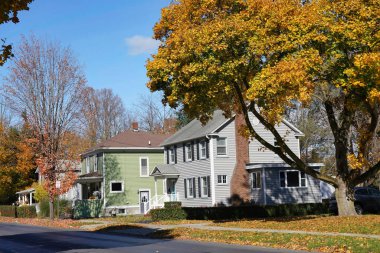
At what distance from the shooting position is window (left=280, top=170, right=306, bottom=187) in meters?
43.7

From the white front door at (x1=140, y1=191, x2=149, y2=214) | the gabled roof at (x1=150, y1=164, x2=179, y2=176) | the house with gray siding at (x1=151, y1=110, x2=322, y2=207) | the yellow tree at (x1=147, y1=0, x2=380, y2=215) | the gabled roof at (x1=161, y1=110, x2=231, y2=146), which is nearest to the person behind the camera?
the yellow tree at (x1=147, y1=0, x2=380, y2=215)

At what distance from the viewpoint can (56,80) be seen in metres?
43.1

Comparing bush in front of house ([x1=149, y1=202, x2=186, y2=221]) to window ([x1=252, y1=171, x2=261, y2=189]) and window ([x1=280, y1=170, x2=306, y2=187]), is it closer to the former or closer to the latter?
window ([x1=252, y1=171, x2=261, y2=189])

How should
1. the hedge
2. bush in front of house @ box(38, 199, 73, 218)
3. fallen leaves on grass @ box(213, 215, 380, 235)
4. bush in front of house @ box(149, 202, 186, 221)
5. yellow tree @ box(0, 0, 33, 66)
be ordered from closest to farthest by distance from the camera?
yellow tree @ box(0, 0, 33, 66) < fallen leaves on grass @ box(213, 215, 380, 235) < the hedge < bush in front of house @ box(149, 202, 186, 221) < bush in front of house @ box(38, 199, 73, 218)

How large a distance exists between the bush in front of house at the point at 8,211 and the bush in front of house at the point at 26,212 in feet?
3.25

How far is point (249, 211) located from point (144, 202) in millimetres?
16806

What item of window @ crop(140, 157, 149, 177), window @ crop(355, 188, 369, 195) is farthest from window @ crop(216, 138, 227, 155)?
window @ crop(355, 188, 369, 195)

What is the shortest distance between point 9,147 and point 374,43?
4936 centimetres

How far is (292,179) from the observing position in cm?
4406

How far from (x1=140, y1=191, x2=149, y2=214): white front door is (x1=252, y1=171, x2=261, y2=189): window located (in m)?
10.1

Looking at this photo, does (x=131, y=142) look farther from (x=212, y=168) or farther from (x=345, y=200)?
(x=345, y=200)

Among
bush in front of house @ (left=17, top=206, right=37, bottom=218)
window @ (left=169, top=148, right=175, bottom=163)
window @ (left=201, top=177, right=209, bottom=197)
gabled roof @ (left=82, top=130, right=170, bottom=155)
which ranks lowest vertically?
bush in front of house @ (left=17, top=206, right=37, bottom=218)

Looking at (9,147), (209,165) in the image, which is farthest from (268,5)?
(9,147)

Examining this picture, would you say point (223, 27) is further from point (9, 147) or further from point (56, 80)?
point (9, 147)
